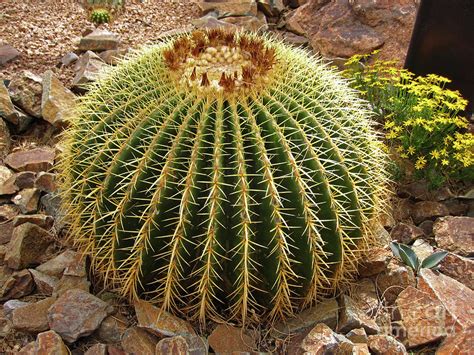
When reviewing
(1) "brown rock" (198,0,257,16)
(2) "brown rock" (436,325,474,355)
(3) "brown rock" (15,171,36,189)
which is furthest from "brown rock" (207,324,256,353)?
(1) "brown rock" (198,0,257,16)

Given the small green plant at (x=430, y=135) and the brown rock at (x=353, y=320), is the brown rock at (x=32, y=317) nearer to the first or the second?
the brown rock at (x=353, y=320)

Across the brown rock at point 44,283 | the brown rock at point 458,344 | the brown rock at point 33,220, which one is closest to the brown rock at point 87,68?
the brown rock at point 33,220

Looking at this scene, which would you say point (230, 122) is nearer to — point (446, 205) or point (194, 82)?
point (194, 82)

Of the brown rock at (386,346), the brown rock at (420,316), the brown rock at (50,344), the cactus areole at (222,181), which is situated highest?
the cactus areole at (222,181)

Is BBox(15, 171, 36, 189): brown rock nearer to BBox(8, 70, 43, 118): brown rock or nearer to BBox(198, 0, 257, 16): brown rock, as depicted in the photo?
BBox(8, 70, 43, 118): brown rock

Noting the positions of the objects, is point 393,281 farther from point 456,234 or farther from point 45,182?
point 45,182

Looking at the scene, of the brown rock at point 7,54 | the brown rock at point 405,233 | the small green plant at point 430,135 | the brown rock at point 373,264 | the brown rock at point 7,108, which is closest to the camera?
the brown rock at point 373,264

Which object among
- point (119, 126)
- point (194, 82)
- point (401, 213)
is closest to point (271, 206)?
point (194, 82)
